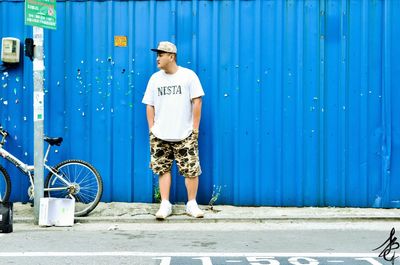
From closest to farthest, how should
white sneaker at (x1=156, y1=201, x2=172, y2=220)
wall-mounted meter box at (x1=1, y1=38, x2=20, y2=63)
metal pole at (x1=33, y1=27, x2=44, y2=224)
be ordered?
metal pole at (x1=33, y1=27, x2=44, y2=224)
white sneaker at (x1=156, y1=201, x2=172, y2=220)
wall-mounted meter box at (x1=1, y1=38, x2=20, y2=63)

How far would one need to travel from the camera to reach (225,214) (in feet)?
26.8

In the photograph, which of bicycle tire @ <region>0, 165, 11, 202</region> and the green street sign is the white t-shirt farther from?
bicycle tire @ <region>0, 165, 11, 202</region>

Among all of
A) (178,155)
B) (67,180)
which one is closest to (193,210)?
(178,155)

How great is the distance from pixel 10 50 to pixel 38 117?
4.26ft

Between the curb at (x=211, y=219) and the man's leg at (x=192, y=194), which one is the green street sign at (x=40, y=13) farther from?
the man's leg at (x=192, y=194)

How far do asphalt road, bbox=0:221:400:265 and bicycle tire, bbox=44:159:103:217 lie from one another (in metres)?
0.44

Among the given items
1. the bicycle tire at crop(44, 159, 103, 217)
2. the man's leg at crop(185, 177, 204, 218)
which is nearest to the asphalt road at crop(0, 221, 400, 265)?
the man's leg at crop(185, 177, 204, 218)

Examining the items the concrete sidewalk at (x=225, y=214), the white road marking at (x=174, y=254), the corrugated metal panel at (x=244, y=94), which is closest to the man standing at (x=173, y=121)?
the concrete sidewalk at (x=225, y=214)

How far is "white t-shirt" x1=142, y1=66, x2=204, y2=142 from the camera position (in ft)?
26.6

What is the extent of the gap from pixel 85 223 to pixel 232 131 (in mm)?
2278

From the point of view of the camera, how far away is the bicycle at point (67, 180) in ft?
26.8

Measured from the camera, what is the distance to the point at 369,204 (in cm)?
854

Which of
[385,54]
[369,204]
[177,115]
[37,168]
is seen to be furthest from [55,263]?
[385,54]

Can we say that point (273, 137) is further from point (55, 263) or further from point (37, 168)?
point (55, 263)
